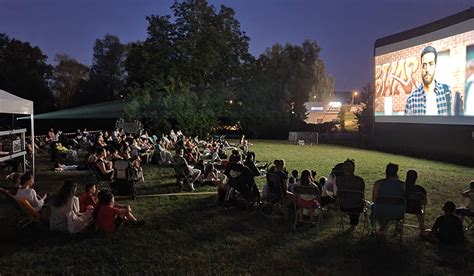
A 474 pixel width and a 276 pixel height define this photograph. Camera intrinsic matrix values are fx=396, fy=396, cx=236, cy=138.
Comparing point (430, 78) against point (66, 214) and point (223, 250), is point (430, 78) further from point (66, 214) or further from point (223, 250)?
point (66, 214)

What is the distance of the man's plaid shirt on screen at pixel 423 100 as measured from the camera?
1703cm

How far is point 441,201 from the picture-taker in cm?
872

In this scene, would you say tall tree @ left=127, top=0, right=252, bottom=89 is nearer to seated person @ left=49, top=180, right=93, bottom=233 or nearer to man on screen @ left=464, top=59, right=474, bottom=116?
man on screen @ left=464, top=59, right=474, bottom=116

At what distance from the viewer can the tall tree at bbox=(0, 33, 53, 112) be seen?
3212 cm

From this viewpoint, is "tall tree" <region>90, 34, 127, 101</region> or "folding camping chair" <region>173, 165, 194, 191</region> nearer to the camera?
"folding camping chair" <region>173, 165, 194, 191</region>

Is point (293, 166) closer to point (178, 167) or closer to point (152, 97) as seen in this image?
point (178, 167)

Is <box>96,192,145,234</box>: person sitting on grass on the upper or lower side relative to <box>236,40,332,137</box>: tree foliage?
lower

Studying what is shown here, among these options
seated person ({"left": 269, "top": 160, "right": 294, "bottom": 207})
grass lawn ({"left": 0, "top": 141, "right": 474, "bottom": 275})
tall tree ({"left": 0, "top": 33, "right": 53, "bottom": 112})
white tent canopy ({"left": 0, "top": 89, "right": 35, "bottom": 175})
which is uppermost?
tall tree ({"left": 0, "top": 33, "right": 53, "bottom": 112})

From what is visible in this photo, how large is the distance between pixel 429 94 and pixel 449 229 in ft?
45.9

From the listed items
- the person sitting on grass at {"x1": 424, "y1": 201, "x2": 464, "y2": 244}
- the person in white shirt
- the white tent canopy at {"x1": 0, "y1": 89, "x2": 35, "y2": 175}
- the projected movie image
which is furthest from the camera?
the projected movie image

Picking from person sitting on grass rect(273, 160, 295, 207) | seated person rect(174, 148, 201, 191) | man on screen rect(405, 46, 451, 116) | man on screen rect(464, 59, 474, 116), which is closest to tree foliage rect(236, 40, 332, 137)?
man on screen rect(405, 46, 451, 116)

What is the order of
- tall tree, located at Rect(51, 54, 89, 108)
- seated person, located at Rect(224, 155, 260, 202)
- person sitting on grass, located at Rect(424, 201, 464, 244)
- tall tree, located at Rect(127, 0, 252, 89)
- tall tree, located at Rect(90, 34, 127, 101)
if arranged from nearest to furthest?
person sitting on grass, located at Rect(424, 201, 464, 244)
seated person, located at Rect(224, 155, 260, 202)
tall tree, located at Rect(127, 0, 252, 89)
tall tree, located at Rect(51, 54, 89, 108)
tall tree, located at Rect(90, 34, 127, 101)

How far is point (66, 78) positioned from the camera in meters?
40.1

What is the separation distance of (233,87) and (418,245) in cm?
3137
